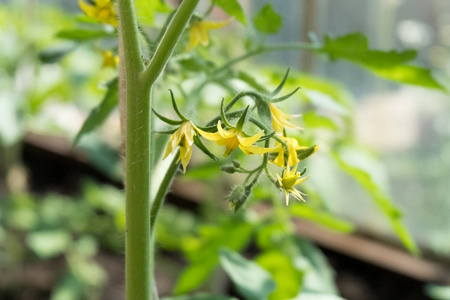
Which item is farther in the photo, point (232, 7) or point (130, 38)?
point (232, 7)

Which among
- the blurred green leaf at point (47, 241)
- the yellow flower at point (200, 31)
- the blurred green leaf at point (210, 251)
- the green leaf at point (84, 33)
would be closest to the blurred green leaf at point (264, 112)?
the yellow flower at point (200, 31)

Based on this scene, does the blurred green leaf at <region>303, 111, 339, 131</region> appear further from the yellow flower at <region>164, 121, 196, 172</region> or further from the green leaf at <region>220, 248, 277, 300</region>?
A: the yellow flower at <region>164, 121, 196, 172</region>

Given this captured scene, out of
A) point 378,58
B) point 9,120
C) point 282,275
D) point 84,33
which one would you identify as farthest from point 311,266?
point 9,120

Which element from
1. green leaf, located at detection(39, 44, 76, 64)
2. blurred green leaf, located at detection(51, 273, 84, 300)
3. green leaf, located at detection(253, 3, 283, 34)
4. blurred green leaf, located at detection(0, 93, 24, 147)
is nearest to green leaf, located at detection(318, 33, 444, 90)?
green leaf, located at detection(253, 3, 283, 34)

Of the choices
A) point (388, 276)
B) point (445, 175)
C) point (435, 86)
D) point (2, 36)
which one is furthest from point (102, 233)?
point (435, 86)

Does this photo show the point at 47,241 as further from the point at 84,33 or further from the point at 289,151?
the point at 289,151

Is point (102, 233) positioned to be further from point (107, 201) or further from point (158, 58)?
point (158, 58)
